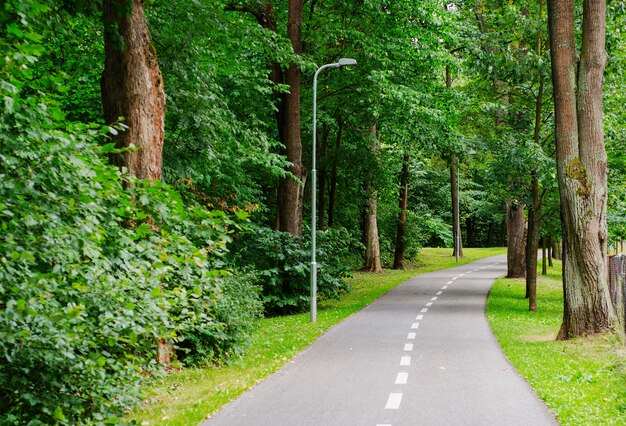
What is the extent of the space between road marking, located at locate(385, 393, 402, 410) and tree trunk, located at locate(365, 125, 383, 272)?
88.0 ft

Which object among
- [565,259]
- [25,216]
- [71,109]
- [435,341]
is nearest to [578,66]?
[565,259]

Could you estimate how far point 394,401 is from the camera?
9531 mm

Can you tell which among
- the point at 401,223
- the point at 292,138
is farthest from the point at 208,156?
the point at 401,223

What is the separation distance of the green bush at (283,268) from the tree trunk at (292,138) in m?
0.84

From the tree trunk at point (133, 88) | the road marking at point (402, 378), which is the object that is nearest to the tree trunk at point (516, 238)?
the road marking at point (402, 378)

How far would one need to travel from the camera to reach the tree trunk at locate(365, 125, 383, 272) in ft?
121

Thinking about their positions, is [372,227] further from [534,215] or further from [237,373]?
[237,373]

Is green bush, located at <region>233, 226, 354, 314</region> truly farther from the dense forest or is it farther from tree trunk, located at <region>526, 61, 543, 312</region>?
tree trunk, located at <region>526, 61, 543, 312</region>

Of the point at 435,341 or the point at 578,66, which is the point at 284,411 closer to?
the point at 435,341

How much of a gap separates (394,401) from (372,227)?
29.9 metres

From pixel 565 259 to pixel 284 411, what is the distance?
949 cm

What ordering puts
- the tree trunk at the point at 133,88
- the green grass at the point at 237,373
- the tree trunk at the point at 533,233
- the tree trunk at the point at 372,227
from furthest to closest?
the tree trunk at the point at 372,227, the tree trunk at the point at 533,233, the tree trunk at the point at 133,88, the green grass at the point at 237,373

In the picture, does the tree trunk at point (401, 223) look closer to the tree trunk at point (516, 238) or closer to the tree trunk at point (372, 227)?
the tree trunk at point (372, 227)

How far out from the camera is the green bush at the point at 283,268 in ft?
74.6
